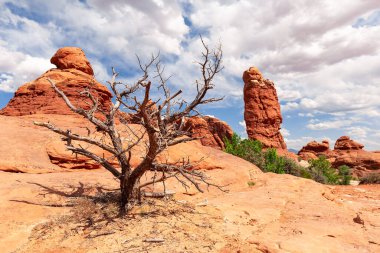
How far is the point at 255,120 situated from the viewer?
8288 centimetres

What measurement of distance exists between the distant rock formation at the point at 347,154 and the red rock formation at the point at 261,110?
1164 cm

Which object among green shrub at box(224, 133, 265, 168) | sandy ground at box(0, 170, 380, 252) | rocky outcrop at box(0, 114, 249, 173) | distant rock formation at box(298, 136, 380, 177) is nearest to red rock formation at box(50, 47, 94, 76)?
rocky outcrop at box(0, 114, 249, 173)

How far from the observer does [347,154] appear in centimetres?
7600

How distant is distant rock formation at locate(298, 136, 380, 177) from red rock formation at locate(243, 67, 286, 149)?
1164 cm

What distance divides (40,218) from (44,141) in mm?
6811

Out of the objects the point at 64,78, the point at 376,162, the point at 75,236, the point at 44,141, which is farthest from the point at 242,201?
→ the point at 376,162

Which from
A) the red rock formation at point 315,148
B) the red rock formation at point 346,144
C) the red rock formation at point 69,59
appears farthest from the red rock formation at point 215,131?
the red rock formation at point 69,59

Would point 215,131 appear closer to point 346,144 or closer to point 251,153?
point 346,144

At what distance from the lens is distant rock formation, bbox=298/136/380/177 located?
218 ft

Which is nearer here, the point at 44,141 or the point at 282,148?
the point at 44,141

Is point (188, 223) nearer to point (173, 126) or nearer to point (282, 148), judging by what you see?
point (173, 126)

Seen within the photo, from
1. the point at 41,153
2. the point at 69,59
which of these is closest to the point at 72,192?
the point at 41,153

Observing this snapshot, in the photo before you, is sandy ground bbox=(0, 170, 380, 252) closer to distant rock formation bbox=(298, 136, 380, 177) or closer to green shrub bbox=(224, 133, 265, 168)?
green shrub bbox=(224, 133, 265, 168)

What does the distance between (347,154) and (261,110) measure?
25.6 m
